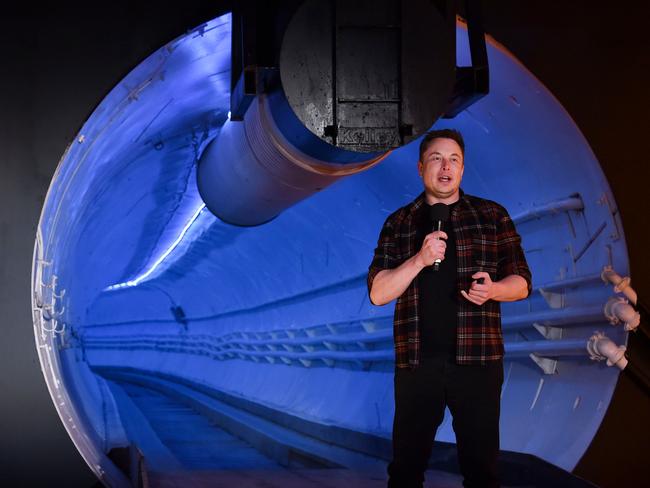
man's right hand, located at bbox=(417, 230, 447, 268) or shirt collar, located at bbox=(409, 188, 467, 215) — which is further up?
shirt collar, located at bbox=(409, 188, 467, 215)

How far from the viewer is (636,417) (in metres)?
4.30

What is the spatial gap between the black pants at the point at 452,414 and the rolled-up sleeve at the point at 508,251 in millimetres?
344

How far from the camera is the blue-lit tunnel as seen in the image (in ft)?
13.6

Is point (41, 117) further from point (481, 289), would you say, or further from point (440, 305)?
point (481, 289)

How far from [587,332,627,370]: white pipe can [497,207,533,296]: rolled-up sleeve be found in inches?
45.5

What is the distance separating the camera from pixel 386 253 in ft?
11.2

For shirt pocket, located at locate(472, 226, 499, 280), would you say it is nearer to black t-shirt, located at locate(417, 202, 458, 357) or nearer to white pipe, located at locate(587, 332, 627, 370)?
black t-shirt, located at locate(417, 202, 458, 357)

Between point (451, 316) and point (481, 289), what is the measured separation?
0.79ft

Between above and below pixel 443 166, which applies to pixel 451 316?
below

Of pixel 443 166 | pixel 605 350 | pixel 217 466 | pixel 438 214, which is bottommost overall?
pixel 217 466

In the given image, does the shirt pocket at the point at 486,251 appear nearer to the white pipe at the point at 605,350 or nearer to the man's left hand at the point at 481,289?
the man's left hand at the point at 481,289

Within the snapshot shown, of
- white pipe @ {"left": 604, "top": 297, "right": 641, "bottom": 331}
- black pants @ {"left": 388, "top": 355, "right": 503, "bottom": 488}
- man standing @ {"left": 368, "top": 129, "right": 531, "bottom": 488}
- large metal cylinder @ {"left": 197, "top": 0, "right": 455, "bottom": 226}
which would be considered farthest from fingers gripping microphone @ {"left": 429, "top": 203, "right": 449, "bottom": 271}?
white pipe @ {"left": 604, "top": 297, "right": 641, "bottom": 331}

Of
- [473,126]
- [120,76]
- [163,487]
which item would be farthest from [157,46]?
[163,487]

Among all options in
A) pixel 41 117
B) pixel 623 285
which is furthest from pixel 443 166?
pixel 41 117
